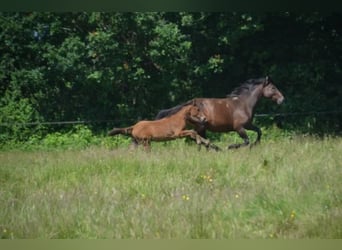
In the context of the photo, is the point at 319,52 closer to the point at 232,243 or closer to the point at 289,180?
the point at 289,180

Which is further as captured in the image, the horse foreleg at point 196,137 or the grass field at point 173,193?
the horse foreleg at point 196,137

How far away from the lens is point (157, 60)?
18.8 ft

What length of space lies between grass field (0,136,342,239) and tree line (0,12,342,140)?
2.22 feet

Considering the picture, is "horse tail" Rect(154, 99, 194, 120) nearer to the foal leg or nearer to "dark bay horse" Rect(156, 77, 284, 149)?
"dark bay horse" Rect(156, 77, 284, 149)

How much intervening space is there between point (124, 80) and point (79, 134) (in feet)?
2.61

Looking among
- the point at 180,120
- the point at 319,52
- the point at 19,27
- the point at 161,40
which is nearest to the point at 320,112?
the point at 319,52

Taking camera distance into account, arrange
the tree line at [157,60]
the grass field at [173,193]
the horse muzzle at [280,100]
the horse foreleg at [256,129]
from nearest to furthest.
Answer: the grass field at [173,193] → the horse foreleg at [256,129] → the tree line at [157,60] → the horse muzzle at [280,100]

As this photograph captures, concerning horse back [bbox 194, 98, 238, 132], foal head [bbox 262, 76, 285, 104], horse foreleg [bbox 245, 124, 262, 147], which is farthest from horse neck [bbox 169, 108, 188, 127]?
foal head [bbox 262, 76, 285, 104]

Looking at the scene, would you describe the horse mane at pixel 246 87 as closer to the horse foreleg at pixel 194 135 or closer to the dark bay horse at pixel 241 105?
the dark bay horse at pixel 241 105

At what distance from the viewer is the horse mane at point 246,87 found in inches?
209

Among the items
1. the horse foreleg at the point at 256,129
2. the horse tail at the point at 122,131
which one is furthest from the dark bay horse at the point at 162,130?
the horse foreleg at the point at 256,129

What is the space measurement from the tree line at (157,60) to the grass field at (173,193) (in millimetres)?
677

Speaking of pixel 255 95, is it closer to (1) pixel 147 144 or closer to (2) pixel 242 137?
(2) pixel 242 137

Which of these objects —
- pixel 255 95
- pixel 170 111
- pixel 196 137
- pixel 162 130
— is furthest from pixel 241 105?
pixel 162 130
